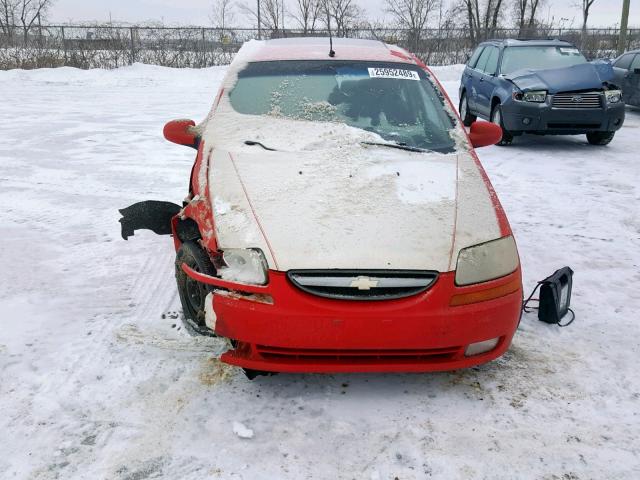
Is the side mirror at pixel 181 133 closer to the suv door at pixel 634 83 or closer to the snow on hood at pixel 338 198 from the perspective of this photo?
the snow on hood at pixel 338 198

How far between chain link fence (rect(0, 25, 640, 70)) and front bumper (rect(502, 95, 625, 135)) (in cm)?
1742

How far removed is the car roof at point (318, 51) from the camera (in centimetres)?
428

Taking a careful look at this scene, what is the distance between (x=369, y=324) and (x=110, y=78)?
20676 mm

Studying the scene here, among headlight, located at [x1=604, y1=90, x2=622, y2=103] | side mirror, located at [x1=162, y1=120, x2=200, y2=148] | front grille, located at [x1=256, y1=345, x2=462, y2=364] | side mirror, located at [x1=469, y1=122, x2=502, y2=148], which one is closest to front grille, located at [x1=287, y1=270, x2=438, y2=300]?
front grille, located at [x1=256, y1=345, x2=462, y2=364]

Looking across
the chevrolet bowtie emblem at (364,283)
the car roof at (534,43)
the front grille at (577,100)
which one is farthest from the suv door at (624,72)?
the chevrolet bowtie emblem at (364,283)

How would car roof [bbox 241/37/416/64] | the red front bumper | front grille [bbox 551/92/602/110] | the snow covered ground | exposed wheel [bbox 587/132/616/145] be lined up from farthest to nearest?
exposed wheel [bbox 587/132/616/145] < front grille [bbox 551/92/602/110] < car roof [bbox 241/37/416/64] < the red front bumper < the snow covered ground

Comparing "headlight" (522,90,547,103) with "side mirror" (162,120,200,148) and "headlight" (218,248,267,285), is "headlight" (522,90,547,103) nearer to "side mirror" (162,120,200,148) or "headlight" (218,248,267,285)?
"side mirror" (162,120,200,148)

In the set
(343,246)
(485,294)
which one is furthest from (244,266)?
(485,294)

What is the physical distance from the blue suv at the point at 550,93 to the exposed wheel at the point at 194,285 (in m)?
7.32

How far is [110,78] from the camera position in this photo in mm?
20688

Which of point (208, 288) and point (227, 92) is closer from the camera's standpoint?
point (208, 288)

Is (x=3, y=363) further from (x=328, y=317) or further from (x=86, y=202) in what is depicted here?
(x=86, y=202)

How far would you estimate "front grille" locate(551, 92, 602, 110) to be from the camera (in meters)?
8.79

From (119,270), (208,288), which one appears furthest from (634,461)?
(119,270)
